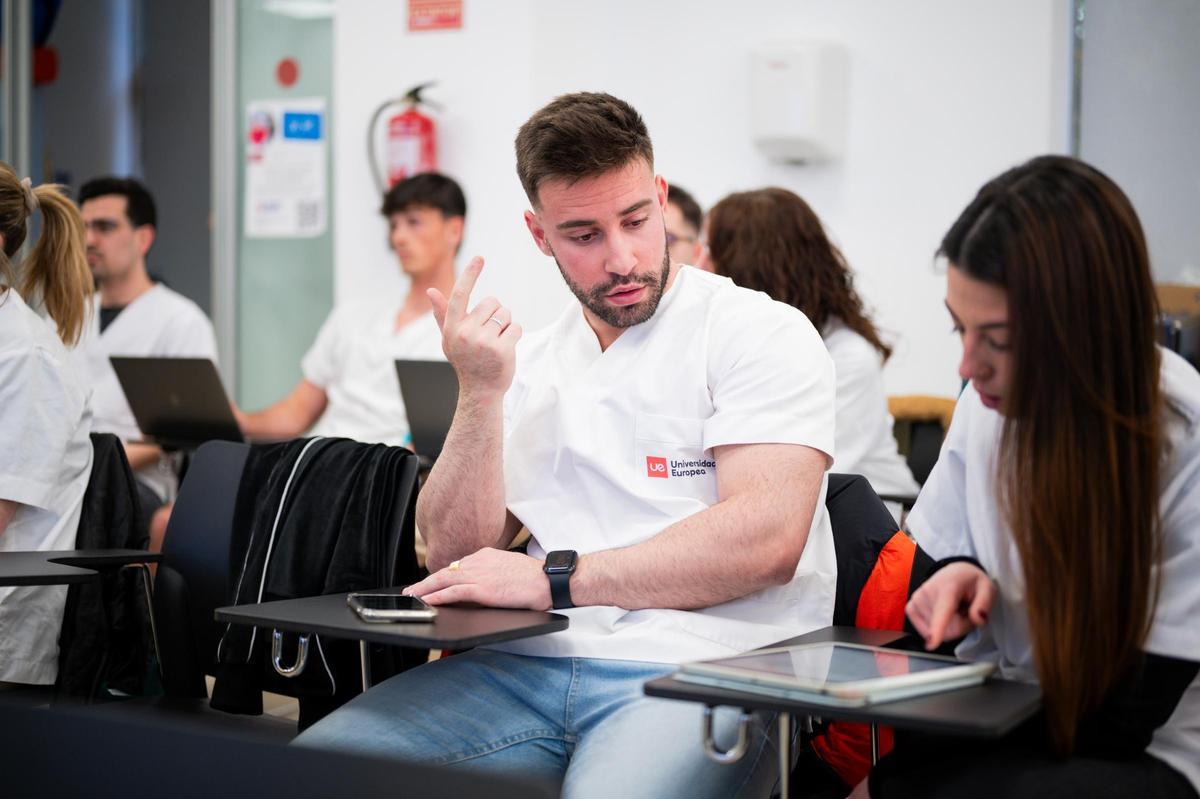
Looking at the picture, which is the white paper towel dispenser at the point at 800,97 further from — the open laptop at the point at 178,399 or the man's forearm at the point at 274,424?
the open laptop at the point at 178,399

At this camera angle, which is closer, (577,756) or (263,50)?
(577,756)

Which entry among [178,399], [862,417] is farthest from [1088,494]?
[178,399]

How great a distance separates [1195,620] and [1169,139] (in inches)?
132

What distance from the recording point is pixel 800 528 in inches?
67.6

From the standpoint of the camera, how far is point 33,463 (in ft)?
7.39

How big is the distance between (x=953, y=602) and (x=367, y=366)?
3216 millimetres

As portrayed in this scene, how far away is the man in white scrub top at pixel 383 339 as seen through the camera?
4320 millimetres

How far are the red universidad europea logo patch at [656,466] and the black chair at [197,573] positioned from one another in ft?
2.73

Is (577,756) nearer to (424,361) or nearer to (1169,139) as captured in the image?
(424,361)

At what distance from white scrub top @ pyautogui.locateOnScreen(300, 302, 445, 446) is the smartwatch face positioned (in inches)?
96.3

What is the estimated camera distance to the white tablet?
119 centimetres

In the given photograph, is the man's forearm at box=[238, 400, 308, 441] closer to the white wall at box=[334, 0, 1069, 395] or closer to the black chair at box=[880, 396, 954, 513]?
the white wall at box=[334, 0, 1069, 395]

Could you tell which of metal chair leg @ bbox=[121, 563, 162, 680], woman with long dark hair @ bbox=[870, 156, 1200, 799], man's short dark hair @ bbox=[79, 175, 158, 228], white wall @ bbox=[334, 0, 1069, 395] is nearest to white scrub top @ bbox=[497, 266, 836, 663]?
woman with long dark hair @ bbox=[870, 156, 1200, 799]

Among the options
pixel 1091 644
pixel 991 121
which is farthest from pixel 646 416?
pixel 991 121
